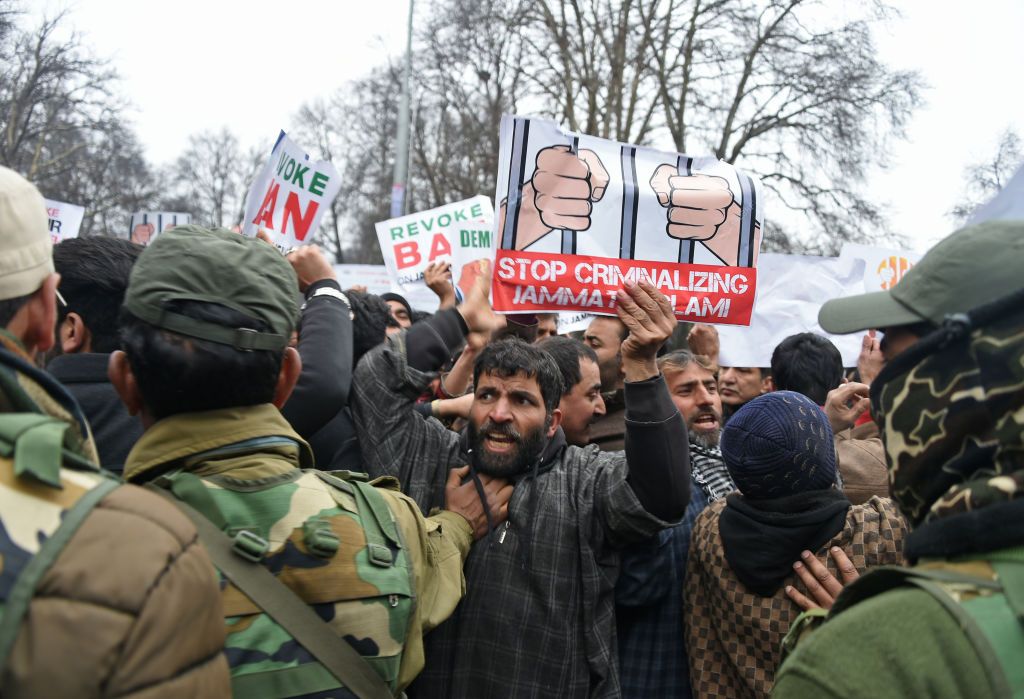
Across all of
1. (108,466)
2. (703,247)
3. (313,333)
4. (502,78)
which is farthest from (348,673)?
(502,78)

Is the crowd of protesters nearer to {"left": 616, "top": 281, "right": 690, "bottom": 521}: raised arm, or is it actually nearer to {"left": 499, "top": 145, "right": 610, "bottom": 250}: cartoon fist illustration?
{"left": 616, "top": 281, "right": 690, "bottom": 521}: raised arm

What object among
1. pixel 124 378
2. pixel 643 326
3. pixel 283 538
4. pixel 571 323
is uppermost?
pixel 571 323

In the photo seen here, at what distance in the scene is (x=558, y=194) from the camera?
11.6 ft

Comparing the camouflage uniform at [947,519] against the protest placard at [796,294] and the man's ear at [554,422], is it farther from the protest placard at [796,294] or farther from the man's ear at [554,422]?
the protest placard at [796,294]

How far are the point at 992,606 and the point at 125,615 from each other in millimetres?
1220

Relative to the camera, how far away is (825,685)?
4.47 feet

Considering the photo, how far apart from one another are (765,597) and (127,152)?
3427 cm

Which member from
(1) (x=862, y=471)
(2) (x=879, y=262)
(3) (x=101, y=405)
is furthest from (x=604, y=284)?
(2) (x=879, y=262)

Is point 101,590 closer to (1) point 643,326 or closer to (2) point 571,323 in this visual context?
(1) point 643,326

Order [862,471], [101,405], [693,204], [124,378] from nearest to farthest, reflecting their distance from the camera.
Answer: [124,378]
[101,405]
[862,471]
[693,204]

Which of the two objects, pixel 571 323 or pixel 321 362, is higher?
pixel 571 323

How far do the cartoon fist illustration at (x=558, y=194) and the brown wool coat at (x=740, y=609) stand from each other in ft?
4.26

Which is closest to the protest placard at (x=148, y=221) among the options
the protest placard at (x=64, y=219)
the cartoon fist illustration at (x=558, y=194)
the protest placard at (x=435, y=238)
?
the protest placard at (x=64, y=219)

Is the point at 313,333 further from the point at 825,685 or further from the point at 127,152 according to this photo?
the point at 127,152
